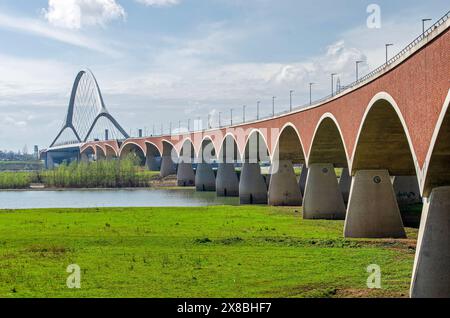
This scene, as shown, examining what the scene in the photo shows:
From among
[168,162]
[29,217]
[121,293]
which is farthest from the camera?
[168,162]

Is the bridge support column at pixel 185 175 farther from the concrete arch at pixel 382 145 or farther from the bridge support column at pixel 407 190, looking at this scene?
the concrete arch at pixel 382 145

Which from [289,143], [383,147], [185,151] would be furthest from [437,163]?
[185,151]

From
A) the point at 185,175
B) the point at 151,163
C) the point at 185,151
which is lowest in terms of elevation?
the point at 185,175

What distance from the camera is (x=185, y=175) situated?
410ft

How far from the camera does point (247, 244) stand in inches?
1448

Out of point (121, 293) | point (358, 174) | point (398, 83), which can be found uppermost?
point (398, 83)

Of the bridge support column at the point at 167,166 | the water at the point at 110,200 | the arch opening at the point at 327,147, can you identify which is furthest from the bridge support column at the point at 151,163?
the arch opening at the point at 327,147

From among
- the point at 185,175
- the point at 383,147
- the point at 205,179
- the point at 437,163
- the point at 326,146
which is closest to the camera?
the point at 437,163

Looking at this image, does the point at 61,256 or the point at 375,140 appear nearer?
the point at 61,256

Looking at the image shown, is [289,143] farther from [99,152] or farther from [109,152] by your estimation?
[99,152]

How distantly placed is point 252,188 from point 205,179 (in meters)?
27.8
